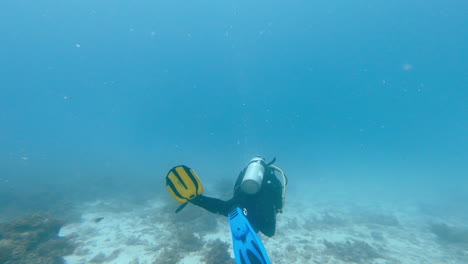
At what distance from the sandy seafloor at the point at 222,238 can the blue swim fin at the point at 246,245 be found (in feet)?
20.7

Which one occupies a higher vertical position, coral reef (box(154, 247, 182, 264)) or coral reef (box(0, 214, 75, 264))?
coral reef (box(0, 214, 75, 264))

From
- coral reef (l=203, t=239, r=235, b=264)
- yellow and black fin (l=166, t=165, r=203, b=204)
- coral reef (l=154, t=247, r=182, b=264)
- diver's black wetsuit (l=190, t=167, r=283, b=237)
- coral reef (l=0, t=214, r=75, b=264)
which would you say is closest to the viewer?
yellow and black fin (l=166, t=165, r=203, b=204)

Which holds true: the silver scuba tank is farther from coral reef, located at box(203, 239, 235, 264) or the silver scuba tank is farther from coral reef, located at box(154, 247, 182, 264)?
coral reef, located at box(154, 247, 182, 264)

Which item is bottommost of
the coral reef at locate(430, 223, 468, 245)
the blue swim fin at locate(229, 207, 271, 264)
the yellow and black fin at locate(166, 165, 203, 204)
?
the coral reef at locate(430, 223, 468, 245)

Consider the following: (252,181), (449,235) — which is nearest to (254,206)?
(252,181)

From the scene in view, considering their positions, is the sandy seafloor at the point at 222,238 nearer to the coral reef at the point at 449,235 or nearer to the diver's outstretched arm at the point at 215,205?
the coral reef at the point at 449,235

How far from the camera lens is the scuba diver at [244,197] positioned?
428 cm

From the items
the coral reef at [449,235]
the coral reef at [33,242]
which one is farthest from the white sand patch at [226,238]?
the coral reef at [33,242]

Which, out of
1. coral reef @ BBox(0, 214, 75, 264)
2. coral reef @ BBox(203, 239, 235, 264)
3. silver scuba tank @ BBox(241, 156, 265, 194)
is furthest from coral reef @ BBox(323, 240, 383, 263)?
coral reef @ BBox(0, 214, 75, 264)

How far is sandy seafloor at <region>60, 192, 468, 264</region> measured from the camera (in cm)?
925

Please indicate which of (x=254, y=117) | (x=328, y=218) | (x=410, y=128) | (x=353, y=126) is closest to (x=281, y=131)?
(x=254, y=117)

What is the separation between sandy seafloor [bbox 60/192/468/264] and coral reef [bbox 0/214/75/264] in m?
0.75

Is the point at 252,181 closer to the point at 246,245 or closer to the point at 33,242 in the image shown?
the point at 246,245

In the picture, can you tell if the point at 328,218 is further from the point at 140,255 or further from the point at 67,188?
the point at 67,188
